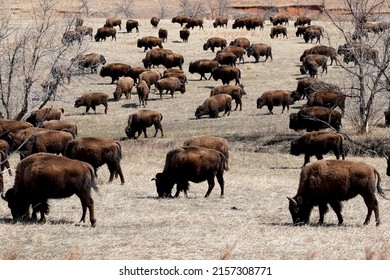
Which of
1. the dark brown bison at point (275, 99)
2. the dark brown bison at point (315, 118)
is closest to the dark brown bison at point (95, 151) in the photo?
the dark brown bison at point (315, 118)

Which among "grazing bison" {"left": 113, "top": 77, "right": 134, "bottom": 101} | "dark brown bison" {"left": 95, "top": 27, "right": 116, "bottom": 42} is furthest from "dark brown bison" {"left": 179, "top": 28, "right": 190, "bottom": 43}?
"grazing bison" {"left": 113, "top": 77, "right": 134, "bottom": 101}

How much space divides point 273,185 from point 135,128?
10896 mm

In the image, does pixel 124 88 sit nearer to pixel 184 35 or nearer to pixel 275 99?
pixel 275 99

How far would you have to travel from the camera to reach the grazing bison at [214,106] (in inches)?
1276

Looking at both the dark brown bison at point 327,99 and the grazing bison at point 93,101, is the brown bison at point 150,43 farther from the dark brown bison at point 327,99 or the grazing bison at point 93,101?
the dark brown bison at point 327,99

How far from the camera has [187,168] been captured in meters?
15.6

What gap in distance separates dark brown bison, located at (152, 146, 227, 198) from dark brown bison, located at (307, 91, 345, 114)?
15.0m

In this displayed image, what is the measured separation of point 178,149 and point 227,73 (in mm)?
24360

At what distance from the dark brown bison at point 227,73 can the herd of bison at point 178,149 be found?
52 millimetres

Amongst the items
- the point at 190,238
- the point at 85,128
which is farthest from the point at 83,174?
the point at 85,128

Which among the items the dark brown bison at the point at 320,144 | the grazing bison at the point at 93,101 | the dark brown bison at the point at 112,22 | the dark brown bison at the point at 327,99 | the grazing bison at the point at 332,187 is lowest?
the grazing bison at the point at 93,101

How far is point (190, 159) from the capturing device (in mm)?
15578

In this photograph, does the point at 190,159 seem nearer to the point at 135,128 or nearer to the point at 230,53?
the point at 135,128

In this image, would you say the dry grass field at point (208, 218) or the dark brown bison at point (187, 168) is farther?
the dark brown bison at point (187, 168)
